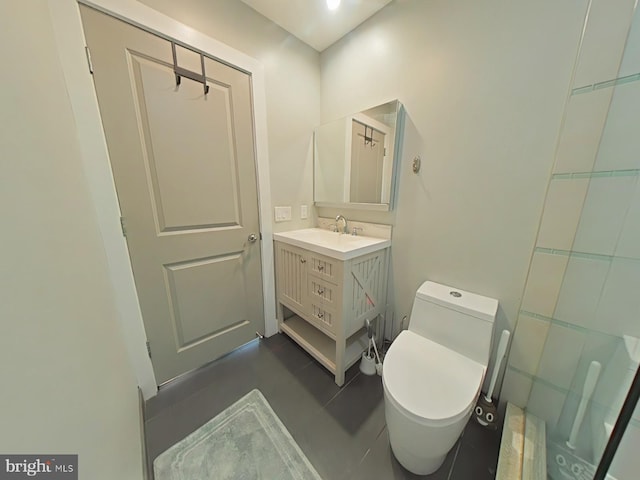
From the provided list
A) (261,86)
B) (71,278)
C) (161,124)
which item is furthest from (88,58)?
(71,278)

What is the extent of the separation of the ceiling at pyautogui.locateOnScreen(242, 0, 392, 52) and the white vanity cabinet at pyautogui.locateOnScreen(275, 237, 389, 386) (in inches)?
63.8

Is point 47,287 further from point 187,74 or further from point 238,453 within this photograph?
point 187,74

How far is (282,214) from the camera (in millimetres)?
1862

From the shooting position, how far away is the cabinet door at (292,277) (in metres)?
1.60

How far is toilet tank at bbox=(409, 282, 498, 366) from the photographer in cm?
111

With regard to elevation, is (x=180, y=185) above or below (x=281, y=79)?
below

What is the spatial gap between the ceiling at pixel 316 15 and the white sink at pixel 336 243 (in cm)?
155

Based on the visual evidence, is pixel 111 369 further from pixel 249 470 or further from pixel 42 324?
pixel 249 470

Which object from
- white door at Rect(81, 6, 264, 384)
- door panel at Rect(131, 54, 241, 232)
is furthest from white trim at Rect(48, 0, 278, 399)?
door panel at Rect(131, 54, 241, 232)

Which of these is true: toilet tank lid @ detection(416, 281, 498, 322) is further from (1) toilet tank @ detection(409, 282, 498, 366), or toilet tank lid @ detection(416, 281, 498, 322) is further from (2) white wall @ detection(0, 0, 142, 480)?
(2) white wall @ detection(0, 0, 142, 480)

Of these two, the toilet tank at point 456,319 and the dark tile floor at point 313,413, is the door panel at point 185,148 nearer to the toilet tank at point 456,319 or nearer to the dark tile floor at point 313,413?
the dark tile floor at point 313,413

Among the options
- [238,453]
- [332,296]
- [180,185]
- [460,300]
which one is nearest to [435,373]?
[460,300]

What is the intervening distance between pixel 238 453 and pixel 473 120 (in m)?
2.13
